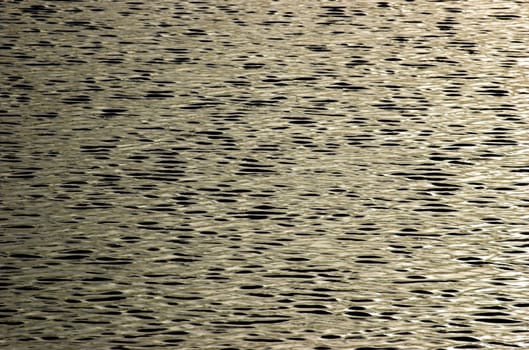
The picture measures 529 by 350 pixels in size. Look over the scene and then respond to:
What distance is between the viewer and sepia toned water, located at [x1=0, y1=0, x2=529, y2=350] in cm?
80

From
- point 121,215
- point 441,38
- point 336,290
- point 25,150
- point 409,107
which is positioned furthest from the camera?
point 441,38

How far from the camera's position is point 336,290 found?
84cm

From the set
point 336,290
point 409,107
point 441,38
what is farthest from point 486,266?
point 441,38

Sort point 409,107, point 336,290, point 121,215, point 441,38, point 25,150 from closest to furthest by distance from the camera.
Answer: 1. point 336,290
2. point 121,215
3. point 25,150
4. point 409,107
5. point 441,38

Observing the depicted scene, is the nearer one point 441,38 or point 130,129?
point 130,129

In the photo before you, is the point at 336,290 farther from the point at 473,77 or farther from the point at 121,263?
the point at 473,77

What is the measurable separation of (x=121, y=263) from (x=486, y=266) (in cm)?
23

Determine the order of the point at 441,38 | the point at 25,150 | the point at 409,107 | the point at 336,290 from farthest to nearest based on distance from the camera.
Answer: the point at 441,38 < the point at 409,107 < the point at 25,150 < the point at 336,290

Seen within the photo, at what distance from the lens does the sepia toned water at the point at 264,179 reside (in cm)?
80

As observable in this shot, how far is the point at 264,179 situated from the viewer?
3.43 feet

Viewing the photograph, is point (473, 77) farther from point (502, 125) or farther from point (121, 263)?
point (121, 263)

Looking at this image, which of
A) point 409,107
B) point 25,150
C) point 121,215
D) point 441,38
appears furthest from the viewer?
point 441,38

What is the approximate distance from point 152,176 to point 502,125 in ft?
1.04

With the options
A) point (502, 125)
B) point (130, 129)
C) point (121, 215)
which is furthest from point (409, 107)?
point (121, 215)
